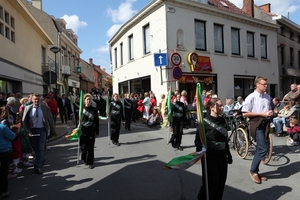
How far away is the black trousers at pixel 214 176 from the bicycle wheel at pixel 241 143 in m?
3.00

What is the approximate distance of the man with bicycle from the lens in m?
4.84

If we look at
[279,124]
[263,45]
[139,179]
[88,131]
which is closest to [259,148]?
[139,179]

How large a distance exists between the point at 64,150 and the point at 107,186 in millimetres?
4008

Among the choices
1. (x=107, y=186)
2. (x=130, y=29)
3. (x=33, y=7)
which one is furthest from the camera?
(x=33, y=7)

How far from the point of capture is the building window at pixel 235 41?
62.0ft

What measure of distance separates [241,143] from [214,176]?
11.5ft

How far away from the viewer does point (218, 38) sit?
18000mm

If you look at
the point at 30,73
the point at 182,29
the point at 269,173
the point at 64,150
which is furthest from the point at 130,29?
the point at 269,173

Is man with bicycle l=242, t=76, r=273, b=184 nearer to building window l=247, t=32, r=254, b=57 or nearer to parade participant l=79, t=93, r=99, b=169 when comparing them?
parade participant l=79, t=93, r=99, b=169

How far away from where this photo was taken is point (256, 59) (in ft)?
66.1

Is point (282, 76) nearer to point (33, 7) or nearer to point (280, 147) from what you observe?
point (280, 147)

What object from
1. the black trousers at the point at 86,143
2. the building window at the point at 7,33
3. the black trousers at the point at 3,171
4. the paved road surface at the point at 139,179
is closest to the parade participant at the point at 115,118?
the paved road surface at the point at 139,179

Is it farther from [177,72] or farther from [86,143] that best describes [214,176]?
[177,72]

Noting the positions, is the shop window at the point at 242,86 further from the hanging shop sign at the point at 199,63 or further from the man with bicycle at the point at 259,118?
the man with bicycle at the point at 259,118
